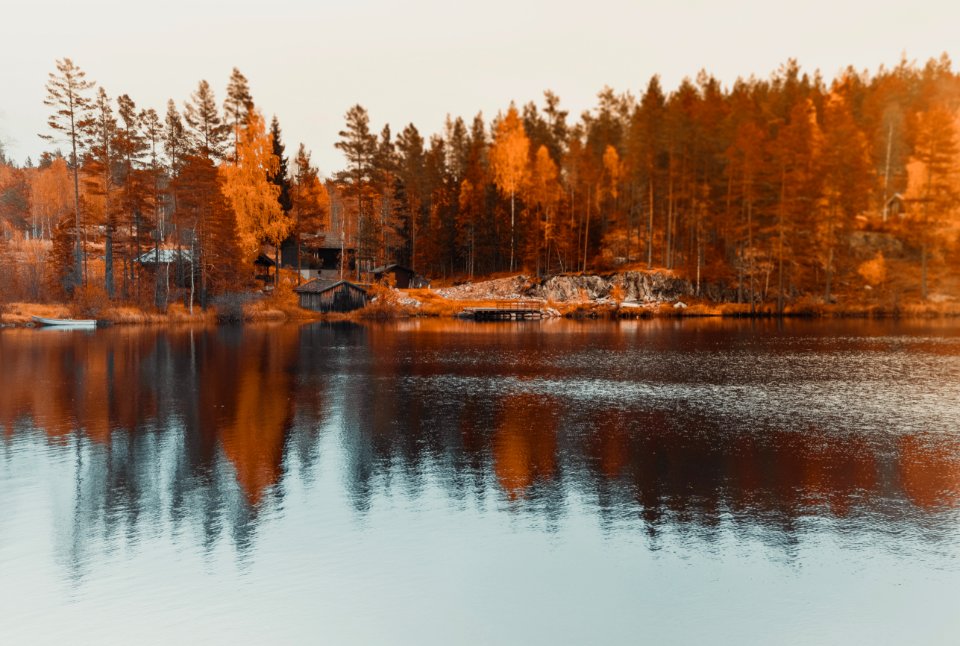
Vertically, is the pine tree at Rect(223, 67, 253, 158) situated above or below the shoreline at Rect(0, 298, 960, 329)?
above

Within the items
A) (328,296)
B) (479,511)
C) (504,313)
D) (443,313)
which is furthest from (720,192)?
(479,511)

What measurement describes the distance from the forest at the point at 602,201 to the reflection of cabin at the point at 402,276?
2.58 metres

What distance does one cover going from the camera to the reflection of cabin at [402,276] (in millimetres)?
91500

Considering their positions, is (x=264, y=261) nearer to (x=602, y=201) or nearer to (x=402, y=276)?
(x=402, y=276)

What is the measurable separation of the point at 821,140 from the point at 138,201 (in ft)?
242

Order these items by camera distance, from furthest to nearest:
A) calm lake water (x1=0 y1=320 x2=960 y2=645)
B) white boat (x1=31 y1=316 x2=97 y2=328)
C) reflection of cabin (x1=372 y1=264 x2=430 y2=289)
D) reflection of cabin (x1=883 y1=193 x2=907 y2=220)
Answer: reflection of cabin (x1=372 y1=264 x2=430 y2=289) < reflection of cabin (x1=883 y1=193 x2=907 y2=220) < white boat (x1=31 y1=316 x2=97 y2=328) < calm lake water (x1=0 y1=320 x2=960 y2=645)

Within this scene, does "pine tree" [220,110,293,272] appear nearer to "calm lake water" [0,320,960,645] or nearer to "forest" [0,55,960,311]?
"forest" [0,55,960,311]

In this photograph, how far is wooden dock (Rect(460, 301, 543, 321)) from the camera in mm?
75762

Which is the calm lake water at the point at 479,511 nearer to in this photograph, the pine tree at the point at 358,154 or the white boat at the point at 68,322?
the white boat at the point at 68,322

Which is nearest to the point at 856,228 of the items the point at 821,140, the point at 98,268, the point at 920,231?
the point at 920,231

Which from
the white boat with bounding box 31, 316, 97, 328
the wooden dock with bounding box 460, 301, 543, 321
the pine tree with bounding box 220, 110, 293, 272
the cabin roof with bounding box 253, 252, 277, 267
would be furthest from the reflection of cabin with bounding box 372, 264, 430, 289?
the white boat with bounding box 31, 316, 97, 328

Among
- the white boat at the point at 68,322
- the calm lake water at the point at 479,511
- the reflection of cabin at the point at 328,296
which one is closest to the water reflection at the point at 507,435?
the calm lake water at the point at 479,511

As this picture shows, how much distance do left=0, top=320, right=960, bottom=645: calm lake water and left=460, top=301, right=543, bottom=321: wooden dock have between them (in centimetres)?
4388

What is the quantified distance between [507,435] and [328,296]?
5739 cm
